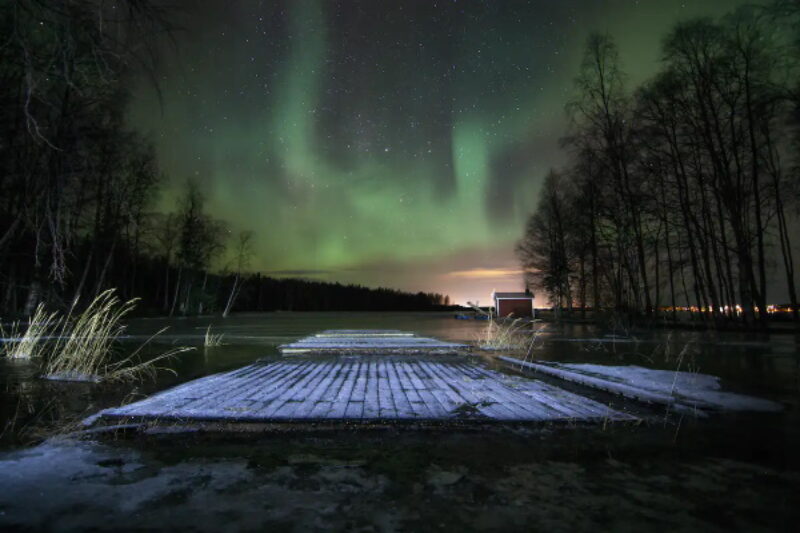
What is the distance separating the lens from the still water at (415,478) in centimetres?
217

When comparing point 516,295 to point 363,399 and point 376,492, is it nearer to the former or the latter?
point 363,399

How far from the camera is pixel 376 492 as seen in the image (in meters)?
2.51

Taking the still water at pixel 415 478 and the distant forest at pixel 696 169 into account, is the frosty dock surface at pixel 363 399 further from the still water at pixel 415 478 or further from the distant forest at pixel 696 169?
the distant forest at pixel 696 169

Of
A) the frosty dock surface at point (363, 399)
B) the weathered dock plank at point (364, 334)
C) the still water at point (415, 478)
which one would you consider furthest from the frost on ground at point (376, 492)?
the weathered dock plank at point (364, 334)

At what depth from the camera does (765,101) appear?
16516 millimetres

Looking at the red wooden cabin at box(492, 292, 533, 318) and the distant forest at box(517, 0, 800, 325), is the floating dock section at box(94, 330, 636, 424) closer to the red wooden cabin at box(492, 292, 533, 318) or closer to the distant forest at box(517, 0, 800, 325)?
the distant forest at box(517, 0, 800, 325)

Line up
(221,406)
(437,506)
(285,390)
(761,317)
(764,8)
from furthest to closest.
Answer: (761,317), (764,8), (285,390), (221,406), (437,506)

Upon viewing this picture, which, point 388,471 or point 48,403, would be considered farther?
point 48,403

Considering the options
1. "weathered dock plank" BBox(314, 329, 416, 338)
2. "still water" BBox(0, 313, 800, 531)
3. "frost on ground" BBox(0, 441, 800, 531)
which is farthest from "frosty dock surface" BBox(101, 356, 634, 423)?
"weathered dock plank" BBox(314, 329, 416, 338)

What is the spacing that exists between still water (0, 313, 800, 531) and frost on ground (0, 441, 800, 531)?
0.4 inches

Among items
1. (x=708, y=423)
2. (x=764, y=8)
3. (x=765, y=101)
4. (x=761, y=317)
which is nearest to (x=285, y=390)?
(x=708, y=423)

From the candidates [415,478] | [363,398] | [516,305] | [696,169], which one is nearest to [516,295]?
[516,305]

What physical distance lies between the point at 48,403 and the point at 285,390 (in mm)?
2544

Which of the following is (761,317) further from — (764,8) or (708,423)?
(708,423)
